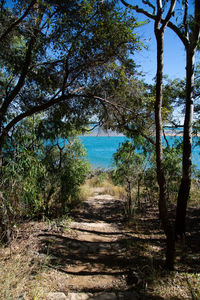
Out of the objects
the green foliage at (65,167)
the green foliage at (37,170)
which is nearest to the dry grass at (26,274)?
the green foliage at (37,170)

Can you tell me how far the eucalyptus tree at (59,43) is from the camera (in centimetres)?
321

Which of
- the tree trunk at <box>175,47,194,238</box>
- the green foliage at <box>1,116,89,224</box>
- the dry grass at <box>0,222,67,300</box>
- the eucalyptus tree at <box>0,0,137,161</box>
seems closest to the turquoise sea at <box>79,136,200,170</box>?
the green foliage at <box>1,116,89,224</box>

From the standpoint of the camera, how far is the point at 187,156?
357 cm

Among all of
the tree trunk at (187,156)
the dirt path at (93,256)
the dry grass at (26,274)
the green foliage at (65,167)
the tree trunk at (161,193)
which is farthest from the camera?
the green foliage at (65,167)

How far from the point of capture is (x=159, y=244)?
135 inches

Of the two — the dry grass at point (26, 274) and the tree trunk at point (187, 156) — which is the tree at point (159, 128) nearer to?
the tree trunk at point (187, 156)

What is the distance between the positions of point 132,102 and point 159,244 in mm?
3403

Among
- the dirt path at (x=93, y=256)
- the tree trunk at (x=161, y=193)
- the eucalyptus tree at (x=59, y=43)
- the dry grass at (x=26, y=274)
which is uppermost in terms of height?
the eucalyptus tree at (x=59, y=43)

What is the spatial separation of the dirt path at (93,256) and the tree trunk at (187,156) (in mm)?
1284

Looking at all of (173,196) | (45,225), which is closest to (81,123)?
(45,225)

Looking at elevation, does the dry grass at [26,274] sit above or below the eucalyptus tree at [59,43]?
below

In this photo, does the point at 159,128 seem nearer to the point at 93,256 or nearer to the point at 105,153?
the point at 93,256

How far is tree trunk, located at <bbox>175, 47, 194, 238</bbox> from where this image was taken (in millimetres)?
3588

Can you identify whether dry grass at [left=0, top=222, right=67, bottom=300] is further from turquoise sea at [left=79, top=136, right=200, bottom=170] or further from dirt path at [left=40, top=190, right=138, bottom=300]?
turquoise sea at [left=79, top=136, right=200, bottom=170]
